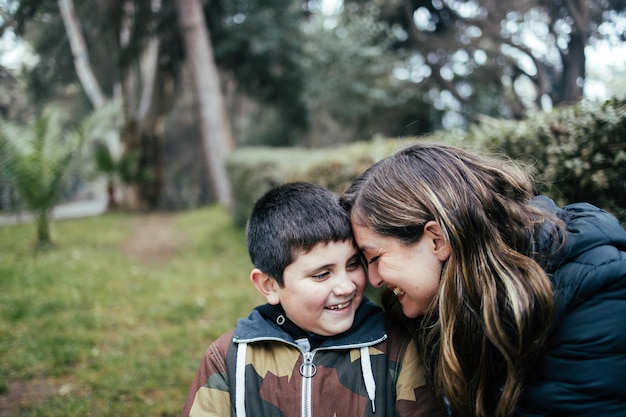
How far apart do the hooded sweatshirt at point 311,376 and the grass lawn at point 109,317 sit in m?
1.48

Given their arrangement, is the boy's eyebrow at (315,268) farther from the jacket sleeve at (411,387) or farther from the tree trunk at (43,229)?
the tree trunk at (43,229)

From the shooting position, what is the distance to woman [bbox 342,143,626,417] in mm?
1370

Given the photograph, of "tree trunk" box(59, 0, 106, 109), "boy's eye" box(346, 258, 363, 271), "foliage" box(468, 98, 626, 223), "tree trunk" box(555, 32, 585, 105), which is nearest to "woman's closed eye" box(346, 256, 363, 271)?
"boy's eye" box(346, 258, 363, 271)

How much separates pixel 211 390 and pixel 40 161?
627cm

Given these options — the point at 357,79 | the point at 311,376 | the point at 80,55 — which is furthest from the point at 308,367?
the point at 357,79

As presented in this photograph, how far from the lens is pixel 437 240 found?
1.64m

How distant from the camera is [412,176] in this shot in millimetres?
1681

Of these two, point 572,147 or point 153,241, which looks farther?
point 153,241

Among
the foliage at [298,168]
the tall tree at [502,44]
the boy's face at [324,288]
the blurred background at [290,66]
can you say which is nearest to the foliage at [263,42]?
the blurred background at [290,66]

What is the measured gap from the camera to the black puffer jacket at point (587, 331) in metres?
1.35

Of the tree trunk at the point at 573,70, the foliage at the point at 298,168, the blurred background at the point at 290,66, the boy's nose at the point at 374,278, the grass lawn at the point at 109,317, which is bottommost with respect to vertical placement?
the grass lawn at the point at 109,317

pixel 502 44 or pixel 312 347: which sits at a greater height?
pixel 502 44

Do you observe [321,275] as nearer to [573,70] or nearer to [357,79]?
[573,70]

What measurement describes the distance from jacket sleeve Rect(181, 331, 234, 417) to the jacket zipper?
10.8 inches
